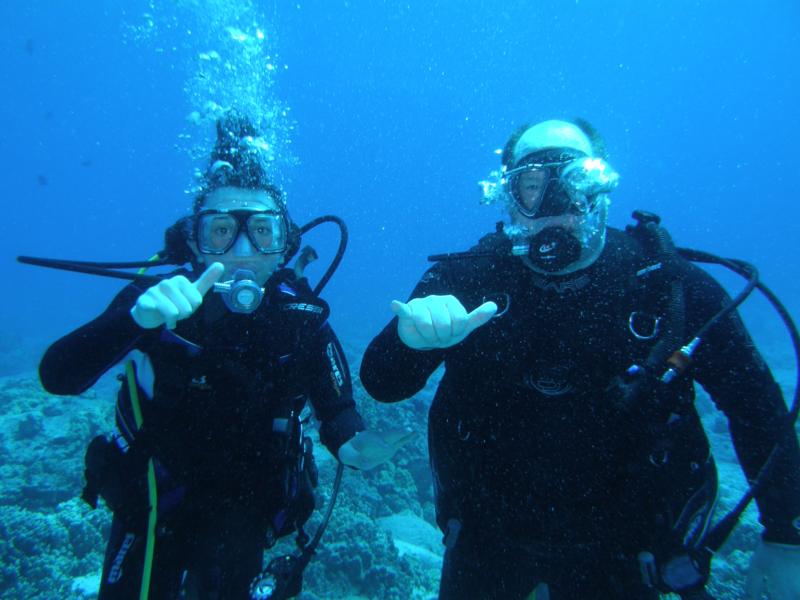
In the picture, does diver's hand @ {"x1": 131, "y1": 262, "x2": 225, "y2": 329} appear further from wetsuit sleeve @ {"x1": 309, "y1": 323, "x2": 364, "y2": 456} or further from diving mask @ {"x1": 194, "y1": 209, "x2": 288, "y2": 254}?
wetsuit sleeve @ {"x1": 309, "y1": 323, "x2": 364, "y2": 456}

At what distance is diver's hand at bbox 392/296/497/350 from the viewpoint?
1881 mm

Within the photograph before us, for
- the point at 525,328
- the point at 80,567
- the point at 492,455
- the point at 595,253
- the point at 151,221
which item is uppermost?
the point at 151,221

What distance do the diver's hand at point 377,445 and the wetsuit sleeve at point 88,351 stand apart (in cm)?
135

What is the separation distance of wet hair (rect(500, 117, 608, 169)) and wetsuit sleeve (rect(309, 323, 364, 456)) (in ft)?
5.64

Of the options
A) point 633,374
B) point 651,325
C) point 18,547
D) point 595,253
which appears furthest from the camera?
point 18,547

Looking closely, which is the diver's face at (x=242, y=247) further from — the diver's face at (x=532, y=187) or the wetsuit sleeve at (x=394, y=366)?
the diver's face at (x=532, y=187)

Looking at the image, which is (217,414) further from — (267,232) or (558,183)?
(558,183)

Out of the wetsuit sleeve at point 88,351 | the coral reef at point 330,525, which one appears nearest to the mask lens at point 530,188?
the wetsuit sleeve at point 88,351

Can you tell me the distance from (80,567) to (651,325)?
686 centimetres

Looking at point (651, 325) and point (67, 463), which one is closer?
point (651, 325)

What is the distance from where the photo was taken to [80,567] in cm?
568

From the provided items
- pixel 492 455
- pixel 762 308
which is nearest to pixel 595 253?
pixel 492 455

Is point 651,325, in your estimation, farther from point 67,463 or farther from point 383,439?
point 67,463

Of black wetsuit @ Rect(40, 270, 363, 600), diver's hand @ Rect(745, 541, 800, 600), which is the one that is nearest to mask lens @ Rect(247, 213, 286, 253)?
black wetsuit @ Rect(40, 270, 363, 600)
